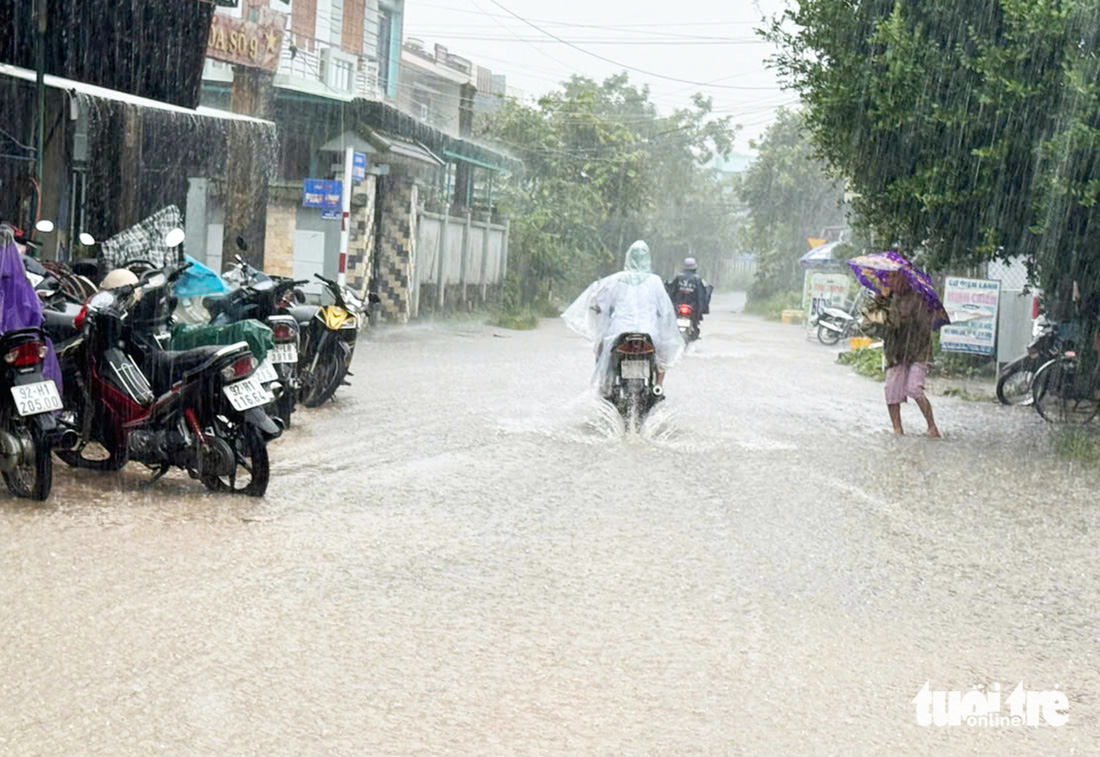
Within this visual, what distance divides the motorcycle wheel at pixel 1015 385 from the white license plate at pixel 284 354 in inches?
377

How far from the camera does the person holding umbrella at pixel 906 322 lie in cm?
1298

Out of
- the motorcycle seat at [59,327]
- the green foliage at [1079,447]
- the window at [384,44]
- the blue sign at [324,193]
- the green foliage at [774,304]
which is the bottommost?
the green foliage at [774,304]

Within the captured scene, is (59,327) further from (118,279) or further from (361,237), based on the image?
(361,237)

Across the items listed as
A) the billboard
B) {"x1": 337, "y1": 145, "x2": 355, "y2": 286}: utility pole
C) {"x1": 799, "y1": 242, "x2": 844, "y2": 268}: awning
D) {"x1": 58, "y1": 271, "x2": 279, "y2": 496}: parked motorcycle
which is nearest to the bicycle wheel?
the billboard

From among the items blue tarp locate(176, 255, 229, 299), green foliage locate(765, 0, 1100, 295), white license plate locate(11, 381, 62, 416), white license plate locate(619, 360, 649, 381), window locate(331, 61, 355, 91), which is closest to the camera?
white license plate locate(11, 381, 62, 416)

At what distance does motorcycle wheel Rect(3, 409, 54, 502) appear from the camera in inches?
291

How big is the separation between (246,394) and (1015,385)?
11995 millimetres

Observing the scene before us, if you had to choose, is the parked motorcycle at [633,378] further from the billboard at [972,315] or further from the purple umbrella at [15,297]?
the billboard at [972,315]

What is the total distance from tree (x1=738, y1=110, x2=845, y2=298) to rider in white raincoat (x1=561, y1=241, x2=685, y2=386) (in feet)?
144

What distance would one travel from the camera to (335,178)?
24.8 meters

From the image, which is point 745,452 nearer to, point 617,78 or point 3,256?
point 3,256

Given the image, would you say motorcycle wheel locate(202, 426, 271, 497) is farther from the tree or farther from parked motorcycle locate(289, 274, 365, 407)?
the tree

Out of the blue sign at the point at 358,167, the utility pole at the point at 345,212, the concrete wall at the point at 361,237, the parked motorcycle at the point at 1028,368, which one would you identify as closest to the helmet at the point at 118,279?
the parked motorcycle at the point at 1028,368

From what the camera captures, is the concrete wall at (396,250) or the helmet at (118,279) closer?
the helmet at (118,279)
